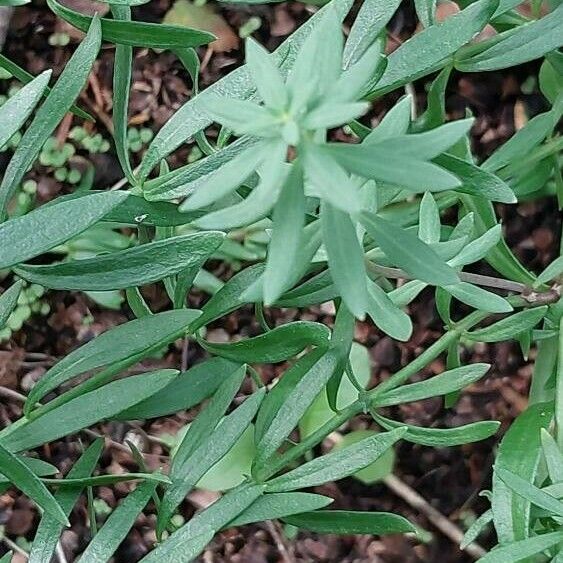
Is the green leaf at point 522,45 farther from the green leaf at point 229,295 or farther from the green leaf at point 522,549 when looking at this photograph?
the green leaf at point 522,549

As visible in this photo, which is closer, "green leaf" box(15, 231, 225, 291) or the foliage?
the foliage

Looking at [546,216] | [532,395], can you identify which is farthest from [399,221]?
[546,216]

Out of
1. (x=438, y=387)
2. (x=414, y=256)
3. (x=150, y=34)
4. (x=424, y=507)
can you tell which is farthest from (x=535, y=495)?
(x=424, y=507)

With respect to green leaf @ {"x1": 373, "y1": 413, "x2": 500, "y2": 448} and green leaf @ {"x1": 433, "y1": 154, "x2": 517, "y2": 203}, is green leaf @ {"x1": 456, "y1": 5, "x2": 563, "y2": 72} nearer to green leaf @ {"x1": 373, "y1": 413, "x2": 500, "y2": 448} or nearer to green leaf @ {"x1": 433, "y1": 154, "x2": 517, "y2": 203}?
green leaf @ {"x1": 433, "y1": 154, "x2": 517, "y2": 203}

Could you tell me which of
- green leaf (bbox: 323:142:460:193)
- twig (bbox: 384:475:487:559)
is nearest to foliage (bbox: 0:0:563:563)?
green leaf (bbox: 323:142:460:193)

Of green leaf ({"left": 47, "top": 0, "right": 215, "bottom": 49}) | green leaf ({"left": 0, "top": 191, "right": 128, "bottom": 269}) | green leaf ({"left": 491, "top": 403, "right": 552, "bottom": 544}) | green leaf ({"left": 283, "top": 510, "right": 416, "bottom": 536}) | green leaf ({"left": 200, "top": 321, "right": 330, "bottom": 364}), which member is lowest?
green leaf ({"left": 283, "top": 510, "right": 416, "bottom": 536})

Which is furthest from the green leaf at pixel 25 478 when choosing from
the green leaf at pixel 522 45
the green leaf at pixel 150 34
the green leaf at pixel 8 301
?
the green leaf at pixel 522 45

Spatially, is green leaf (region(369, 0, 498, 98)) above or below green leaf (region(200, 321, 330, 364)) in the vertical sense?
above
